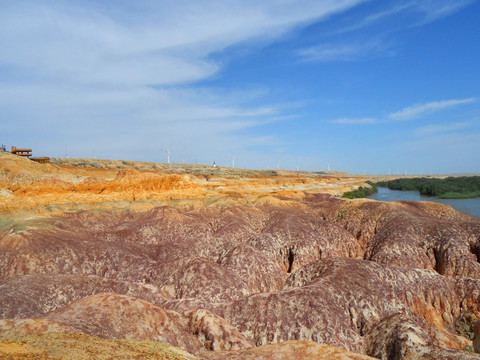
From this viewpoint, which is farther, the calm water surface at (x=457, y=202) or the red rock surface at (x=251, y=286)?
the calm water surface at (x=457, y=202)

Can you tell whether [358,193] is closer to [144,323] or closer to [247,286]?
[247,286]

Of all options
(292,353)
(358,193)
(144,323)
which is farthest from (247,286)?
(358,193)

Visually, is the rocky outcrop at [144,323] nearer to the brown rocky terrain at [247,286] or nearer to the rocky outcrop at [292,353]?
the brown rocky terrain at [247,286]

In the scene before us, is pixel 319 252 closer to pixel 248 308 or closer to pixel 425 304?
pixel 425 304

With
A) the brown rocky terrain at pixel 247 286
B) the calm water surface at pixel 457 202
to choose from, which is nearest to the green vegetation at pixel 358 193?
the calm water surface at pixel 457 202

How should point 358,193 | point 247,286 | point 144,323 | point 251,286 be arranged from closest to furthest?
point 144,323 < point 247,286 < point 251,286 < point 358,193

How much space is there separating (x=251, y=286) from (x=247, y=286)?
3.17ft

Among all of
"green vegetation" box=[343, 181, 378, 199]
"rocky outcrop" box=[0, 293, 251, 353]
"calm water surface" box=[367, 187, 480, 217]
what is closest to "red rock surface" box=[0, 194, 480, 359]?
"rocky outcrop" box=[0, 293, 251, 353]

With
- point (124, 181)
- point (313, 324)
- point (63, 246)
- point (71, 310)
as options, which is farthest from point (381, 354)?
point (124, 181)

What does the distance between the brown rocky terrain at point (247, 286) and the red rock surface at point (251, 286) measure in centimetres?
3

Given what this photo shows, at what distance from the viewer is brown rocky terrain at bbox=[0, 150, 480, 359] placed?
257 inches

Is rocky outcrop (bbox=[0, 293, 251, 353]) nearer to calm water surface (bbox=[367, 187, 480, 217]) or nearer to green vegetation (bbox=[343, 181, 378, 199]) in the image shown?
calm water surface (bbox=[367, 187, 480, 217])

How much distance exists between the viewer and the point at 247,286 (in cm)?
1097

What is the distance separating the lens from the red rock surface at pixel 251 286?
705 centimetres
